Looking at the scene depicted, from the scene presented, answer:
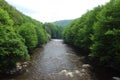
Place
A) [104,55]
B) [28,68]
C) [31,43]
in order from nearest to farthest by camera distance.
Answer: [104,55]
[28,68]
[31,43]

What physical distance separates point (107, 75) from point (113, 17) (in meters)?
10.7

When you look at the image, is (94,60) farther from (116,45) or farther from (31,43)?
(31,43)

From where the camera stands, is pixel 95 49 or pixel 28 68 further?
pixel 28 68

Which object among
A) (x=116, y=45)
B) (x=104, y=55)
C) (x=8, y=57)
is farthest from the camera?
(x=104, y=55)

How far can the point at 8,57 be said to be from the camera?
102 ft

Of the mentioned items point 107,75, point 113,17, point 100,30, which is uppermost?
point 113,17

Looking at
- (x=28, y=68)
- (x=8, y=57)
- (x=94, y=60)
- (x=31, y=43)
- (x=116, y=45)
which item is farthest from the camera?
(x=31, y=43)

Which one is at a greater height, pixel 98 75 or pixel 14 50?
pixel 14 50

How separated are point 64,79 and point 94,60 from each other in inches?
666

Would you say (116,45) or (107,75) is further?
(107,75)

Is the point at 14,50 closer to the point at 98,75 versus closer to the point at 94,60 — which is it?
the point at 98,75

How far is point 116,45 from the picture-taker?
28688 mm


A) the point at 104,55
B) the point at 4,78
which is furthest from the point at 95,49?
the point at 4,78

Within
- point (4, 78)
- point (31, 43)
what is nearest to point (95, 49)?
point (4, 78)
